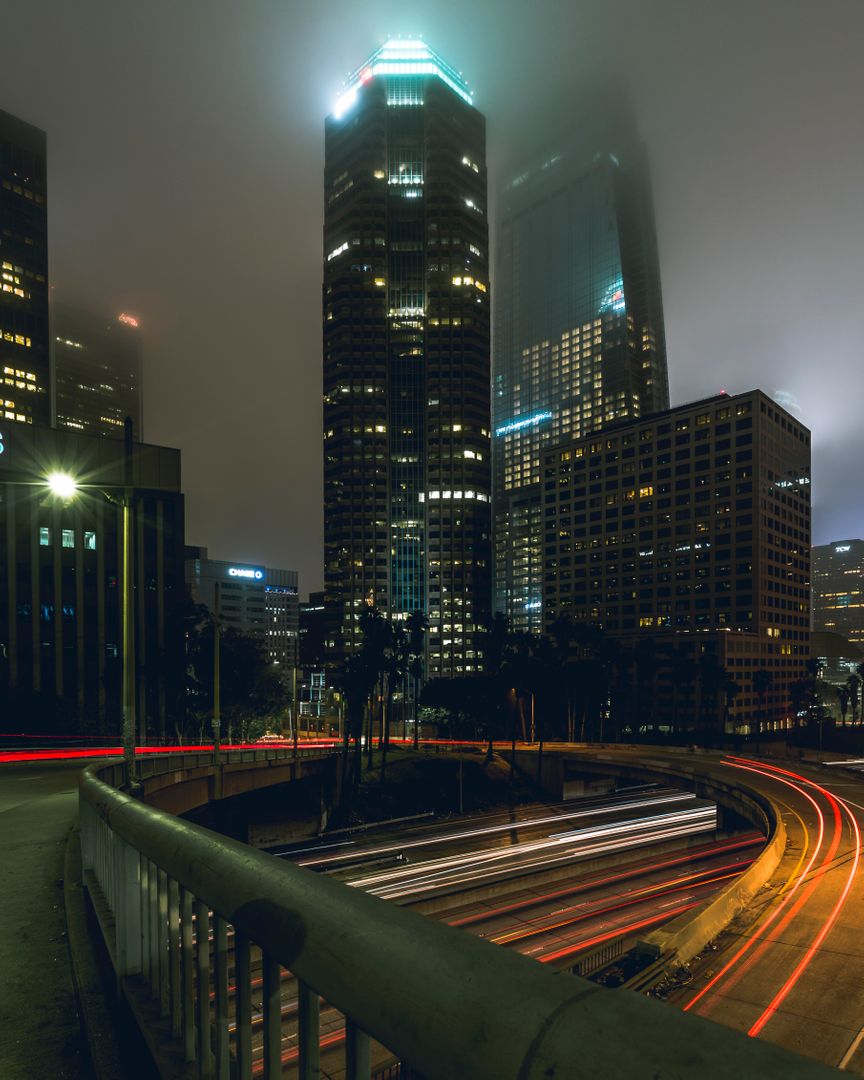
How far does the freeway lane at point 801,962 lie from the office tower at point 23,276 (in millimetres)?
176592

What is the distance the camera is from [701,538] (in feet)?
500

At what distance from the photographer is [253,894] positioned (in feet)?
7.70

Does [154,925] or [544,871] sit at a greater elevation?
[154,925]

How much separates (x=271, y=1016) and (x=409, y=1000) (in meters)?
1.22

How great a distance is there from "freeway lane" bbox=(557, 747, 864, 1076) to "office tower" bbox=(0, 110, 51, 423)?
579 feet

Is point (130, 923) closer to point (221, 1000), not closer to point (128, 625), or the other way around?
point (221, 1000)

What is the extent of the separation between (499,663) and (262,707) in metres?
35.4

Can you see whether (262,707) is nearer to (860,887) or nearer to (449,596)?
(860,887)

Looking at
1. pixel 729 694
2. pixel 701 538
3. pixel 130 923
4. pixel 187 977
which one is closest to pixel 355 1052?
pixel 187 977

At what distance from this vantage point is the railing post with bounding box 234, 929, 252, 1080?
240cm

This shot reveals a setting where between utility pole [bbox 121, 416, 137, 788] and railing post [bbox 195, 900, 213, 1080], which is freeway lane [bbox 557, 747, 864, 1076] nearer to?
railing post [bbox 195, 900, 213, 1080]

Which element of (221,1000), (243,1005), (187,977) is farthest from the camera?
(187,977)

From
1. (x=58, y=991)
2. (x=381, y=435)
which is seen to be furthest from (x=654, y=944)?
(x=381, y=435)

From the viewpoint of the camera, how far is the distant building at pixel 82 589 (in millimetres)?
72875
